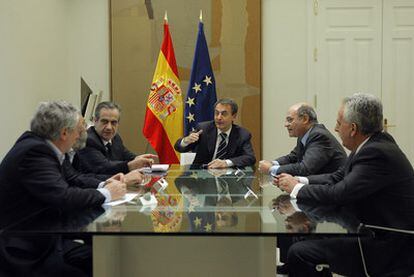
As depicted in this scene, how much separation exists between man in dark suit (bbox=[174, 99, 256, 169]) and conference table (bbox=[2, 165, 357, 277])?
4.12ft

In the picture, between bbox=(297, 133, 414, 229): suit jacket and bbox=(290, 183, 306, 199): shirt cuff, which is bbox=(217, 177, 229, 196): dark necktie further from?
bbox=(297, 133, 414, 229): suit jacket

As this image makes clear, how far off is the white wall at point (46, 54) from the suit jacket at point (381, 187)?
10.8 ft

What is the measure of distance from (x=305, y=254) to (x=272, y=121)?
4.03 meters

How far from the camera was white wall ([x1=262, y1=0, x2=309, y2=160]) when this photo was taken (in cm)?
605

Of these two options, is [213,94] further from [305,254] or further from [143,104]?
[305,254]

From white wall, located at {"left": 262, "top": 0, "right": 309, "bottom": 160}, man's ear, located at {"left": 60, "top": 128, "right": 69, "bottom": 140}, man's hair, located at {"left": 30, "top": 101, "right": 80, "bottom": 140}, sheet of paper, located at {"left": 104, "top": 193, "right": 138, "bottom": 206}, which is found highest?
white wall, located at {"left": 262, "top": 0, "right": 309, "bottom": 160}

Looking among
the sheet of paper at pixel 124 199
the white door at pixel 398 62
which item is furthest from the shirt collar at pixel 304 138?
the white door at pixel 398 62

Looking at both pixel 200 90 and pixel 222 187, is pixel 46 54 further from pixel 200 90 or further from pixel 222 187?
pixel 222 187

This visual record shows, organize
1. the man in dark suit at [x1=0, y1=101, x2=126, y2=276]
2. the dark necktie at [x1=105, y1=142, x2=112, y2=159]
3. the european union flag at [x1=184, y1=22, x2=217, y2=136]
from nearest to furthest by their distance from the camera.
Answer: the man in dark suit at [x1=0, y1=101, x2=126, y2=276], the dark necktie at [x1=105, y1=142, x2=112, y2=159], the european union flag at [x1=184, y1=22, x2=217, y2=136]

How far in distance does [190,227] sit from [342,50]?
4.80m

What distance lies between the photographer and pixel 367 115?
2.31 metres

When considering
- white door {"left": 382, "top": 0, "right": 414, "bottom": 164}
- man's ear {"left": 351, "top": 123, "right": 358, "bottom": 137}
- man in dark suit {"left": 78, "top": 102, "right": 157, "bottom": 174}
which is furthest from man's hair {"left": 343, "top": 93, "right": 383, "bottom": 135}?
white door {"left": 382, "top": 0, "right": 414, "bottom": 164}

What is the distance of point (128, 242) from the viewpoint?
2.38m

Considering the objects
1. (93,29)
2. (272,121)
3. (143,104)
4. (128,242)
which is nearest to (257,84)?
(272,121)
